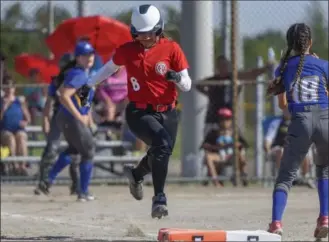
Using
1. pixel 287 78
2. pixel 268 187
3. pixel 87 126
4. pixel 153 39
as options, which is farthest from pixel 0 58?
pixel 287 78

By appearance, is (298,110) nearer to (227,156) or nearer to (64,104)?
(64,104)

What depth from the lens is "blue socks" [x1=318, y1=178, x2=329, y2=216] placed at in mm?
9289

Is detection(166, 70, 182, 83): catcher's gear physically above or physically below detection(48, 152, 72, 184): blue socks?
above

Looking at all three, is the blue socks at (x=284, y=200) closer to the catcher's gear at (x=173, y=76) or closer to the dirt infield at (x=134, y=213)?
the dirt infield at (x=134, y=213)

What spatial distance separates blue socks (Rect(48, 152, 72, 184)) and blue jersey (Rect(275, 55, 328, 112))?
505 cm

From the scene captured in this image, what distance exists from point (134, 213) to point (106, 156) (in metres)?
3.85

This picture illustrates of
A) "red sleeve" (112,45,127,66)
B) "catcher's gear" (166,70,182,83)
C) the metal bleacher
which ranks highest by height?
"red sleeve" (112,45,127,66)

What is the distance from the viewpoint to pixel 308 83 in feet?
30.3

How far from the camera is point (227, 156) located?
1530 cm

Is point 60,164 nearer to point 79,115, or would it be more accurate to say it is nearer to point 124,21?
point 79,115

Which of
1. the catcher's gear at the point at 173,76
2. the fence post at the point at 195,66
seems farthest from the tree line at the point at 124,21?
the catcher's gear at the point at 173,76

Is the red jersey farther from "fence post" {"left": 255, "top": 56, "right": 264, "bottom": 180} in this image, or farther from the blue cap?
"fence post" {"left": 255, "top": 56, "right": 264, "bottom": 180}

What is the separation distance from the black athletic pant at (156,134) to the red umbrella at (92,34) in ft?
20.0

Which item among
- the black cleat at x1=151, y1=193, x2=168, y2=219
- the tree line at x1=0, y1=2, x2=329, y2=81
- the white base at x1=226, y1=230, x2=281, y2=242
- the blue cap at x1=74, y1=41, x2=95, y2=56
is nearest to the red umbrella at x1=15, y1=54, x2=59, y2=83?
the tree line at x1=0, y1=2, x2=329, y2=81
